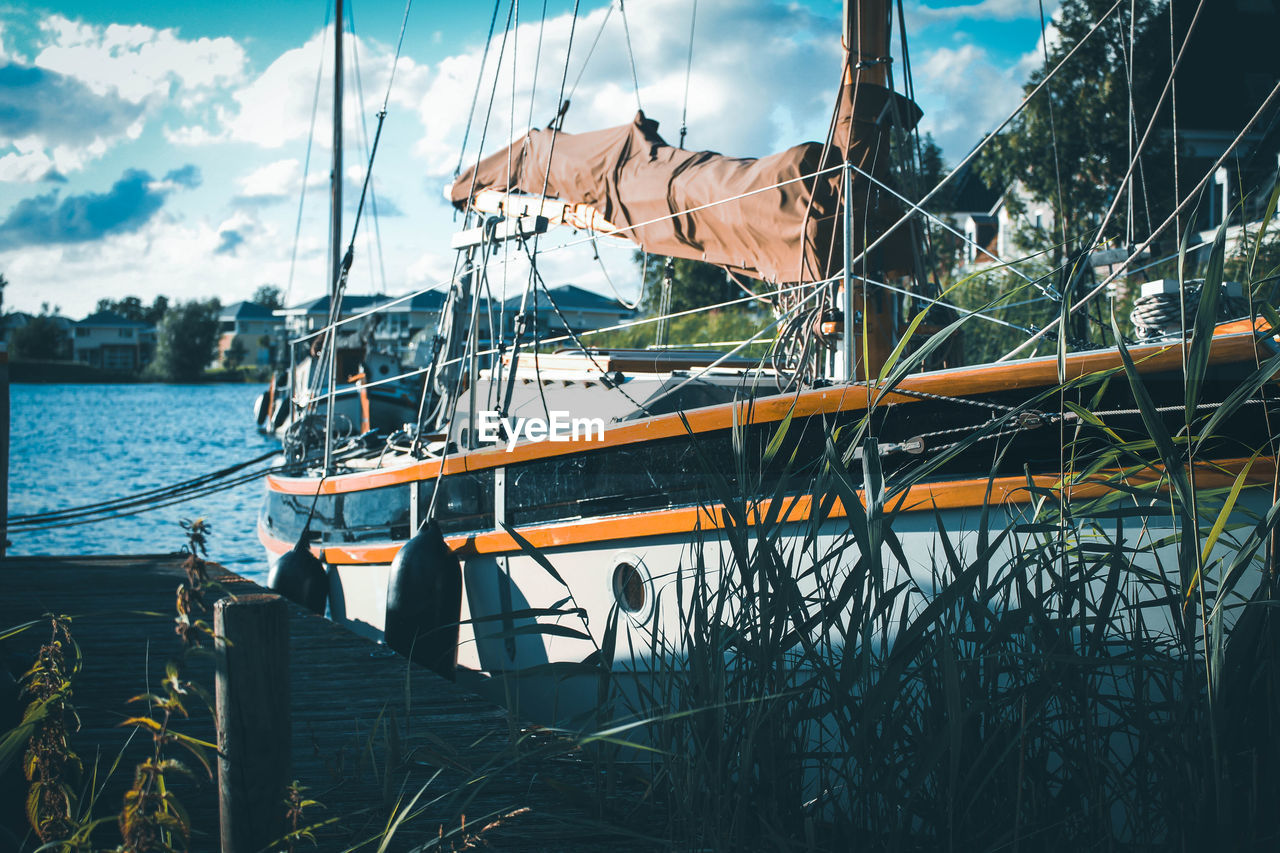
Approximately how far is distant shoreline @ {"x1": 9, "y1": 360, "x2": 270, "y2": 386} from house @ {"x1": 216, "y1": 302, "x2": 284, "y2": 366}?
19.0ft

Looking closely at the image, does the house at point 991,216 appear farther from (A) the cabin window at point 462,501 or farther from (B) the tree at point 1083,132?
(A) the cabin window at point 462,501

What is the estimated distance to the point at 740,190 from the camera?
519 cm

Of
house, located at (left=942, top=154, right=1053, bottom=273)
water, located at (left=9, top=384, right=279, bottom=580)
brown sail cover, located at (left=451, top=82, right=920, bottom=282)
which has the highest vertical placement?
house, located at (left=942, top=154, right=1053, bottom=273)

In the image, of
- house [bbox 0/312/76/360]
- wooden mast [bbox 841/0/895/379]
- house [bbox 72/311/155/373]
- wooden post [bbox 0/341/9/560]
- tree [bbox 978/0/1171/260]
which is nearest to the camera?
wooden mast [bbox 841/0/895/379]

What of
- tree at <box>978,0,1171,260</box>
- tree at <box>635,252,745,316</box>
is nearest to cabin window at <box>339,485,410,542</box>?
tree at <box>978,0,1171,260</box>

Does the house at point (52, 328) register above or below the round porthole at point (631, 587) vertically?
above

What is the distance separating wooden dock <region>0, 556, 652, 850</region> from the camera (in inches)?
98.7

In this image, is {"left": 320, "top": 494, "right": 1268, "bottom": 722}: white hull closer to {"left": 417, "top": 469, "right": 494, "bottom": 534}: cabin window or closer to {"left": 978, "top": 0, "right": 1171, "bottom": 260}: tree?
{"left": 417, "top": 469, "right": 494, "bottom": 534}: cabin window

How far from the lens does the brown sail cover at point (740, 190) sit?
15.9 ft

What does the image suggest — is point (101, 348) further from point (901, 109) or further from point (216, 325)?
point (901, 109)

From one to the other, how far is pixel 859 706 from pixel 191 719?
251 centimetres

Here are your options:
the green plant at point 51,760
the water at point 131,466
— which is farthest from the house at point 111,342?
the green plant at point 51,760

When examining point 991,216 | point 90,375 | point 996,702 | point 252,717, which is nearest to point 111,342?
point 90,375

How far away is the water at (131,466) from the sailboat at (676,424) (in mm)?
7873
